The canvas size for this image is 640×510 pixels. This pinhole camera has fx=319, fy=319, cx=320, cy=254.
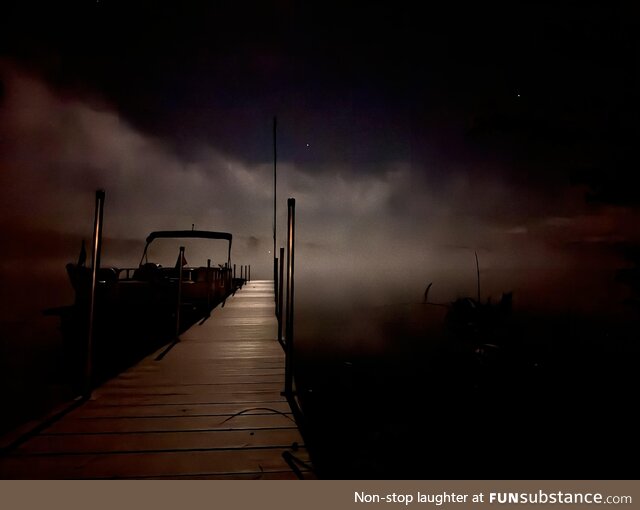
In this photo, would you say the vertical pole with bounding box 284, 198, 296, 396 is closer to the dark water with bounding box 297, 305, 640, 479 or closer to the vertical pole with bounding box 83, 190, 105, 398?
the dark water with bounding box 297, 305, 640, 479

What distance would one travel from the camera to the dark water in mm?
6668

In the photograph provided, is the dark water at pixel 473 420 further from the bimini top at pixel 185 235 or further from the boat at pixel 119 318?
the bimini top at pixel 185 235

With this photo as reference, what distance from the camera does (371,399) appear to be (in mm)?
14500

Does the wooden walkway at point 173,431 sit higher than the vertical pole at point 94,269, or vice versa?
the vertical pole at point 94,269

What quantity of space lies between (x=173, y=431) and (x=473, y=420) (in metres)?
10.9

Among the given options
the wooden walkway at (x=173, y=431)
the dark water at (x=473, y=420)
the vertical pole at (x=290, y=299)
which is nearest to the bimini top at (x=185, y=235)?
the dark water at (x=473, y=420)

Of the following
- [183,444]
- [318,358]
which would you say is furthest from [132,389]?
[318,358]

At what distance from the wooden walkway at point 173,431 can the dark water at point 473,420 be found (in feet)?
1.30

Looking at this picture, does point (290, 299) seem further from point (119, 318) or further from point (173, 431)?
point (119, 318)

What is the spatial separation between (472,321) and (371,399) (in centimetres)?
689

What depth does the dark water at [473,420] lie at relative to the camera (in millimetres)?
6668

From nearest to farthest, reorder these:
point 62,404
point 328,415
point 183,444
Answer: point 183,444 < point 62,404 < point 328,415
